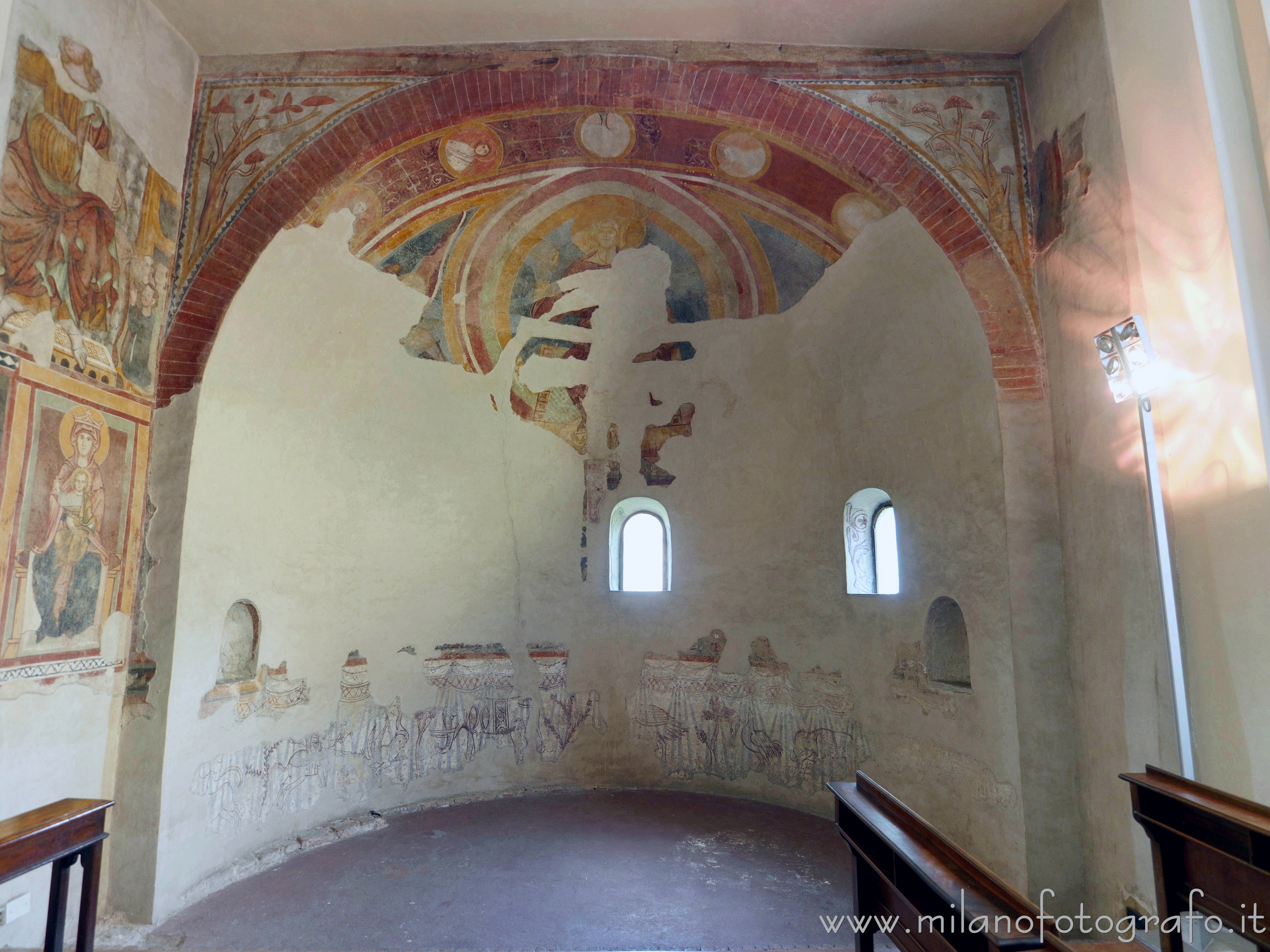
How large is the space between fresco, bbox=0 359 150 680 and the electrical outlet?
1.29 metres

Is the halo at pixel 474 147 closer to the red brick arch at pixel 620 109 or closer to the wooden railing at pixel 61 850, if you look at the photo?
the red brick arch at pixel 620 109

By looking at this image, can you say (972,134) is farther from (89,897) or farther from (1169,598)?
(89,897)

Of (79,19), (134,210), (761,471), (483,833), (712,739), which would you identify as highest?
(79,19)

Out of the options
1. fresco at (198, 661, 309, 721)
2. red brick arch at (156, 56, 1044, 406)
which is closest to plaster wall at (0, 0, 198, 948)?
fresco at (198, 661, 309, 721)

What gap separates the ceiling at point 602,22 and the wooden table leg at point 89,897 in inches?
231

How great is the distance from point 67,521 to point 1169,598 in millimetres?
6824

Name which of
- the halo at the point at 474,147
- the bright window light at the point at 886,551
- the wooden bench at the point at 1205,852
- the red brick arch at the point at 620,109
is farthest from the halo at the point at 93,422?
the bright window light at the point at 886,551

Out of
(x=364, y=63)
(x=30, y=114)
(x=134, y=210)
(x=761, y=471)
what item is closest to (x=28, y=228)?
(x=30, y=114)

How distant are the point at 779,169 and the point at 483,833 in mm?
6937

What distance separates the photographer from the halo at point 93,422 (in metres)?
5.02

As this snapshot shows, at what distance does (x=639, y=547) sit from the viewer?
9641 mm

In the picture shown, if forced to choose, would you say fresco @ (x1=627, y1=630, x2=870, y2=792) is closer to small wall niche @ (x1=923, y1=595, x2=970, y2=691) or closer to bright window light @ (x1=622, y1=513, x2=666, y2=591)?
bright window light @ (x1=622, y1=513, x2=666, y2=591)

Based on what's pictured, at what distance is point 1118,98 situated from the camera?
5.09 metres

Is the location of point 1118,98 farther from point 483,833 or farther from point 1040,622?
point 483,833
